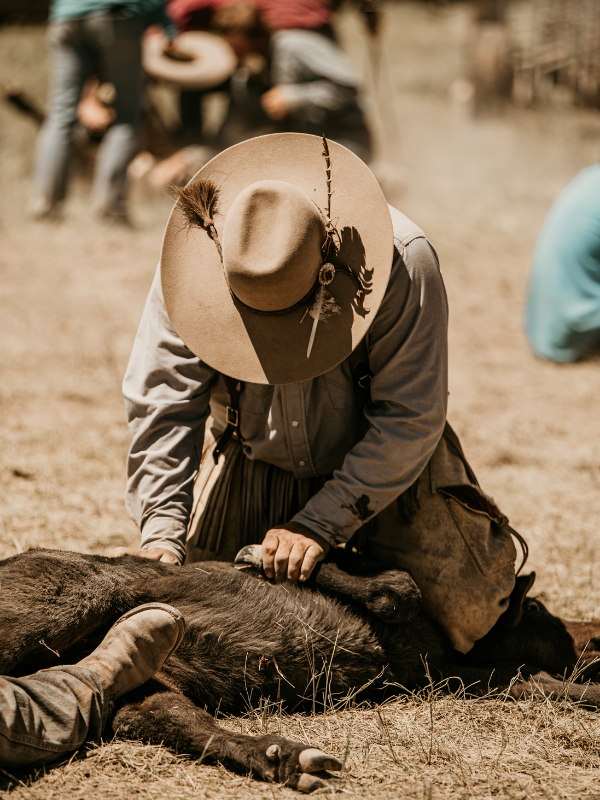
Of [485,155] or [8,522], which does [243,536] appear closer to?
[8,522]

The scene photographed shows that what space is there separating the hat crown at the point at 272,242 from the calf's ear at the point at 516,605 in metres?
1.23

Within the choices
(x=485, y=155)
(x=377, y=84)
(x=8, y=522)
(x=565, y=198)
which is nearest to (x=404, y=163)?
(x=485, y=155)

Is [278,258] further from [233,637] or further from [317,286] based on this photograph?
[233,637]

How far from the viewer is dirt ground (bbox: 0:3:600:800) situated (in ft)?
6.32

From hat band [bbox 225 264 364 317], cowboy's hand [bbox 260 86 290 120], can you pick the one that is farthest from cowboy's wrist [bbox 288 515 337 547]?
cowboy's hand [bbox 260 86 290 120]

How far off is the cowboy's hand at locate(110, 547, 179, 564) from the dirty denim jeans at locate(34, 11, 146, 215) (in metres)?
5.04

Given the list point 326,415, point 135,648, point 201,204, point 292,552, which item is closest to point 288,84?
point 201,204

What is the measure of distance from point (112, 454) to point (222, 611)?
203cm

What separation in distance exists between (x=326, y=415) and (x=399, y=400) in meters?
0.26

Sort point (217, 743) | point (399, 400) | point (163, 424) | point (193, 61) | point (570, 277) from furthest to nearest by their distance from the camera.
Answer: point (193, 61) → point (570, 277) → point (163, 424) → point (399, 400) → point (217, 743)

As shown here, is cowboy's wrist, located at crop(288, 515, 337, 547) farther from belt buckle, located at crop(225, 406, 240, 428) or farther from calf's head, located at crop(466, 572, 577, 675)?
calf's head, located at crop(466, 572, 577, 675)

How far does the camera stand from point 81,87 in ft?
21.4

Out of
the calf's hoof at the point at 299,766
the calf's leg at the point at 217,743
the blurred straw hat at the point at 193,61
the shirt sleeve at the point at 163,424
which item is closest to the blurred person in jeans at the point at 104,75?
the blurred straw hat at the point at 193,61

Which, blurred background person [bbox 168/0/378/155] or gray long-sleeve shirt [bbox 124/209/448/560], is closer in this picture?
gray long-sleeve shirt [bbox 124/209/448/560]
